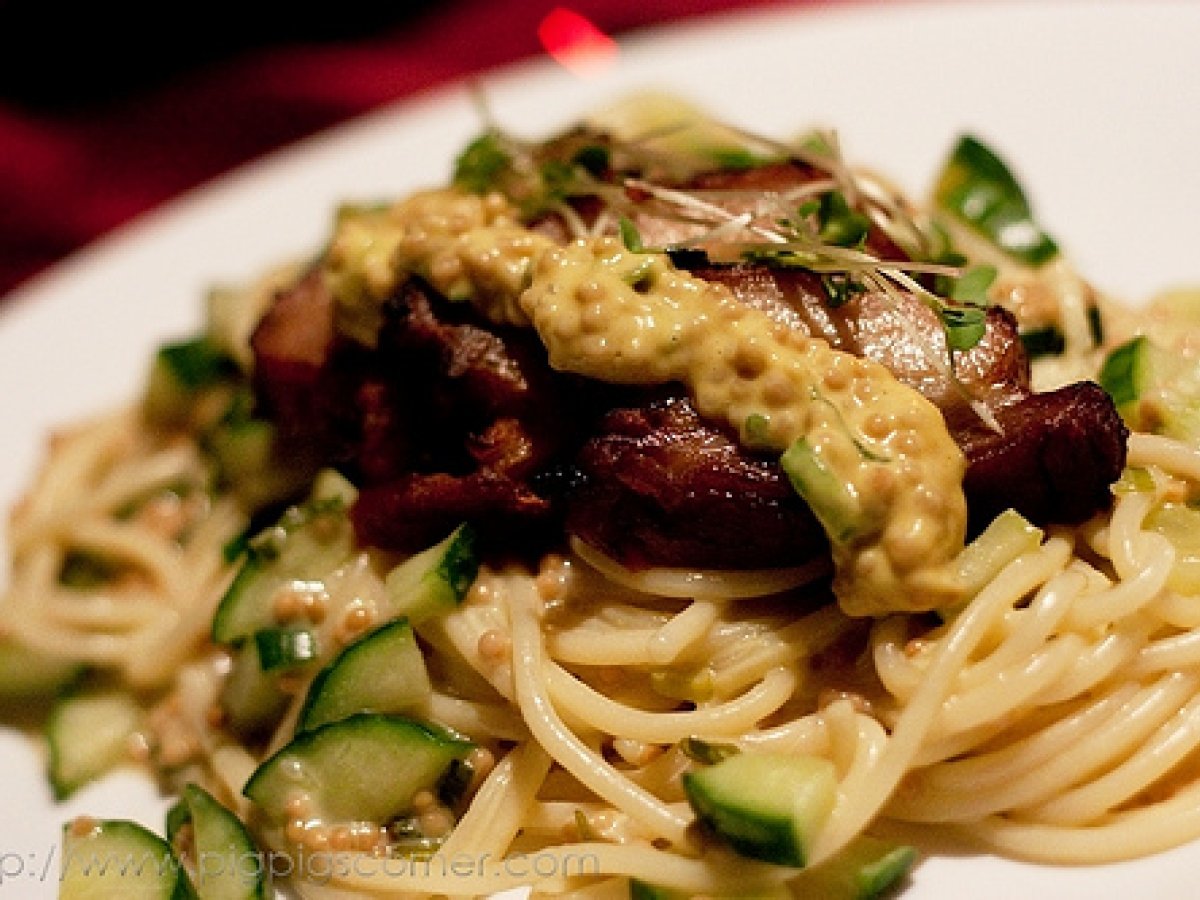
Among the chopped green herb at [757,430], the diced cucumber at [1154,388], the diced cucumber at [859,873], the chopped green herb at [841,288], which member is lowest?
the diced cucumber at [859,873]

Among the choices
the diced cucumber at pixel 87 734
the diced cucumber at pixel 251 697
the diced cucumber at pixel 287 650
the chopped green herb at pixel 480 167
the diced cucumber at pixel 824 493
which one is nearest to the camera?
the diced cucumber at pixel 824 493

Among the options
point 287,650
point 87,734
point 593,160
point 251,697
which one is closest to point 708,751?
point 287,650

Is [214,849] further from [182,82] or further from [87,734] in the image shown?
[182,82]

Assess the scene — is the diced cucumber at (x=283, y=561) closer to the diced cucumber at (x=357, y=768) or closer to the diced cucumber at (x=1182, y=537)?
the diced cucumber at (x=357, y=768)

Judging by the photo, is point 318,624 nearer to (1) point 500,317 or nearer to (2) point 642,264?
(1) point 500,317

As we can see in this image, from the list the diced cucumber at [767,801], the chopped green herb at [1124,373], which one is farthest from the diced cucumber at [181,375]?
the chopped green herb at [1124,373]

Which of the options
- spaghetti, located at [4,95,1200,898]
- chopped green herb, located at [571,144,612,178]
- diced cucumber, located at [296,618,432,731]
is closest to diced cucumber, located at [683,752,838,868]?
spaghetti, located at [4,95,1200,898]
